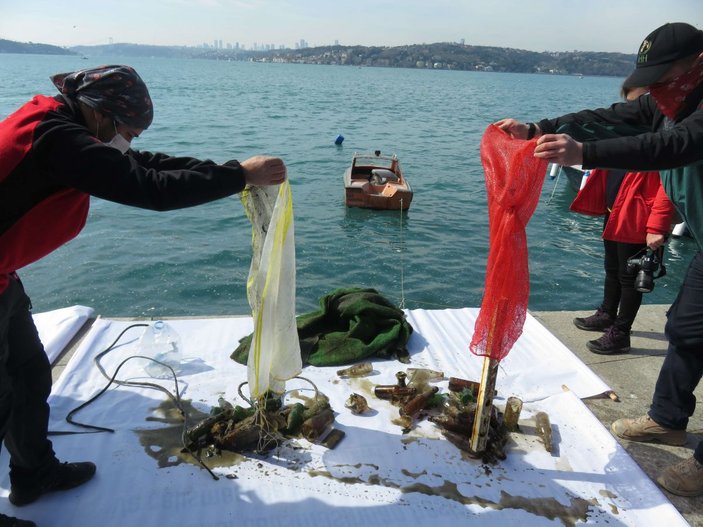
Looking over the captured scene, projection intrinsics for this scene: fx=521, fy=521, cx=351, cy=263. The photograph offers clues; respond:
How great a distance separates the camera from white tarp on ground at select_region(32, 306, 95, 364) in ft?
12.8

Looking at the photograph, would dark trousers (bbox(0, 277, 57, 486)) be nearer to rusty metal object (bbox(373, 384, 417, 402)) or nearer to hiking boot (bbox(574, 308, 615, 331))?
rusty metal object (bbox(373, 384, 417, 402))

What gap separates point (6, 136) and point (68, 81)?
389 mm

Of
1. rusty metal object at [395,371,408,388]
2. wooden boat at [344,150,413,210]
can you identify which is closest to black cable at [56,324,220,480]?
rusty metal object at [395,371,408,388]

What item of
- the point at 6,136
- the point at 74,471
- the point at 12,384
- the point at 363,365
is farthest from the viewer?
the point at 363,365

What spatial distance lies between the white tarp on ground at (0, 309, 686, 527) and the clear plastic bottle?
5.0 inches

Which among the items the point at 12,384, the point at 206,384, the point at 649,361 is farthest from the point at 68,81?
the point at 649,361

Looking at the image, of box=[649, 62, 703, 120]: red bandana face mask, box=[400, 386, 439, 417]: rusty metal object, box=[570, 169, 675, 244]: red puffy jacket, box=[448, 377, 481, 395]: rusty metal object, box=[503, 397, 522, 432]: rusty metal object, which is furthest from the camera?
box=[570, 169, 675, 244]: red puffy jacket

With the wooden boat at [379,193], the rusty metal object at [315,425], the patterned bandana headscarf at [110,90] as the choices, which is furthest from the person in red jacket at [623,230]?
the wooden boat at [379,193]

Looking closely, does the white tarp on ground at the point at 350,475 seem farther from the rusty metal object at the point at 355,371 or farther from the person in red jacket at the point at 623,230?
the person in red jacket at the point at 623,230

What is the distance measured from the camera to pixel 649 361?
4.16 meters

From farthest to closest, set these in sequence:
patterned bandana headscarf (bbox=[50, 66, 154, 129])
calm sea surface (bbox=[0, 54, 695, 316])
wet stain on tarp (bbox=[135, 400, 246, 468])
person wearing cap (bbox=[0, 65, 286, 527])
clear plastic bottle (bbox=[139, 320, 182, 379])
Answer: calm sea surface (bbox=[0, 54, 695, 316])
clear plastic bottle (bbox=[139, 320, 182, 379])
wet stain on tarp (bbox=[135, 400, 246, 468])
patterned bandana headscarf (bbox=[50, 66, 154, 129])
person wearing cap (bbox=[0, 65, 286, 527])

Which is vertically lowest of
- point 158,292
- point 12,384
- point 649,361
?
point 158,292

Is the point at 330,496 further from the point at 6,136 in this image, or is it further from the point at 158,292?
the point at 158,292

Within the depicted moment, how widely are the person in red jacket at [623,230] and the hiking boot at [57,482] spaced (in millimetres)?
3722
